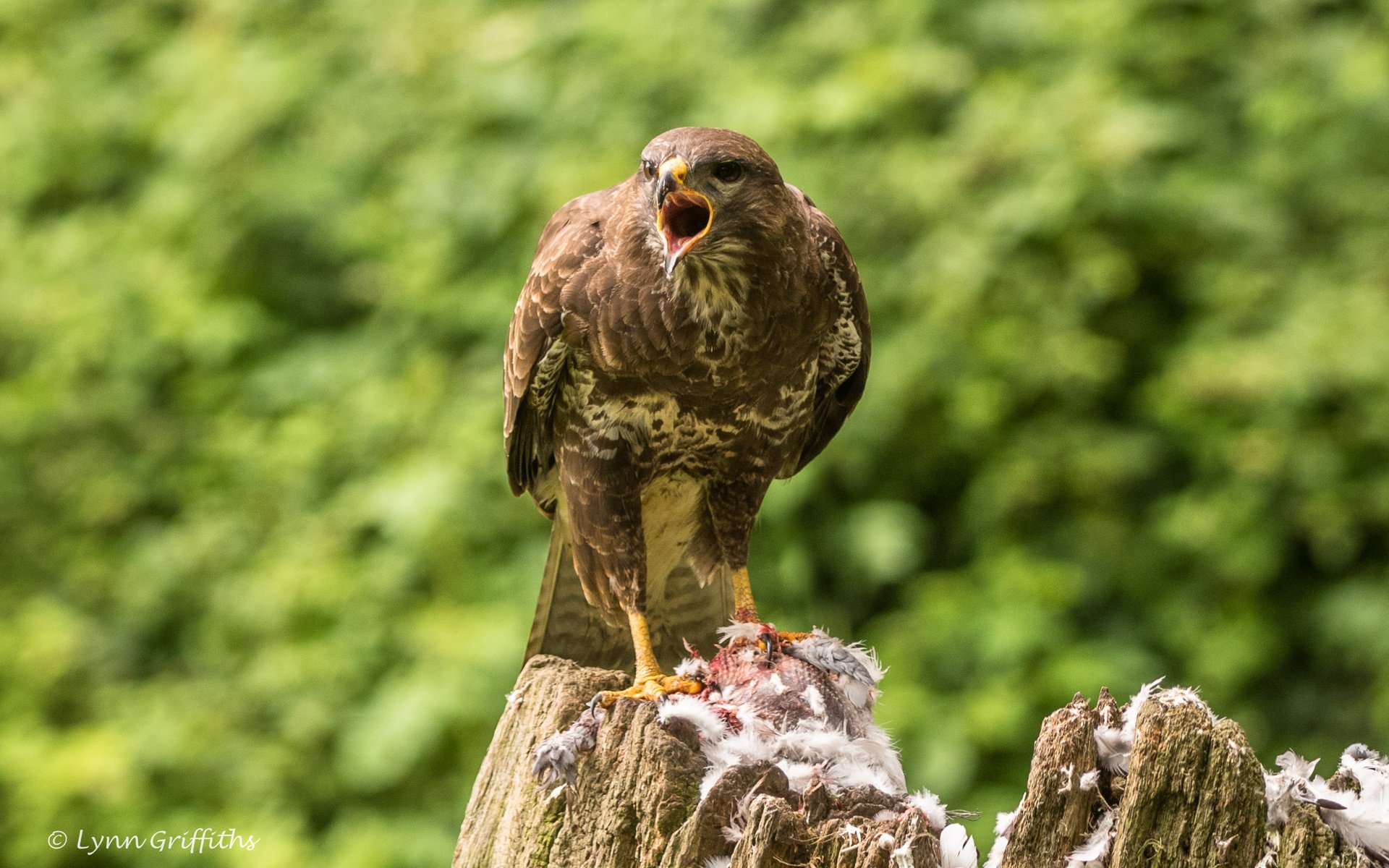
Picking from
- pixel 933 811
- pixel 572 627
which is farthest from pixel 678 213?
pixel 933 811

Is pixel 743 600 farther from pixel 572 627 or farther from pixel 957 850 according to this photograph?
pixel 957 850

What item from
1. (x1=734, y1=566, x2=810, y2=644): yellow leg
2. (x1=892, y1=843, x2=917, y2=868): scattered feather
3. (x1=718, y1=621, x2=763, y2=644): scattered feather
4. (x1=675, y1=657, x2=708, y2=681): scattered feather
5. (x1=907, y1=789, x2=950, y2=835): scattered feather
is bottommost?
(x1=892, y1=843, x2=917, y2=868): scattered feather

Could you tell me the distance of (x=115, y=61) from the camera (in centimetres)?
595

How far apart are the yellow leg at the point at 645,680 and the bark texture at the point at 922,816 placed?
0.37ft

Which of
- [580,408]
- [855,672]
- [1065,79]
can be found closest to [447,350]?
[580,408]

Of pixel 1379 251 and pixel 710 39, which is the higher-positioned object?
pixel 710 39

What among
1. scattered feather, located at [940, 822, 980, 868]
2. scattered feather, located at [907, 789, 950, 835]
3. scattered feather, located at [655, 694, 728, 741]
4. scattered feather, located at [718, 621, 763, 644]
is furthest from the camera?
scattered feather, located at [718, 621, 763, 644]

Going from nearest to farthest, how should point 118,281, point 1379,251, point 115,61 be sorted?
1. point 1379,251
2. point 118,281
3. point 115,61

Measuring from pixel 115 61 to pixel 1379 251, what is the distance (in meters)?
4.79

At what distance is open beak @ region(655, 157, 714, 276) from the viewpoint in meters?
2.73

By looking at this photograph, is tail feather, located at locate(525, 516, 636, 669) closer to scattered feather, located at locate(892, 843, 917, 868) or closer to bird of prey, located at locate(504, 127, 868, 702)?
bird of prey, located at locate(504, 127, 868, 702)

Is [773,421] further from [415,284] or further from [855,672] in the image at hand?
[415,284]

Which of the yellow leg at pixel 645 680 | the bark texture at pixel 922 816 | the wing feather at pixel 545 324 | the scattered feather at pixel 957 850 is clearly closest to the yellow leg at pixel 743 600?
the yellow leg at pixel 645 680

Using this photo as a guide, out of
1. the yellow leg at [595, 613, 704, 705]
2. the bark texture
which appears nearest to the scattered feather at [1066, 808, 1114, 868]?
the bark texture
